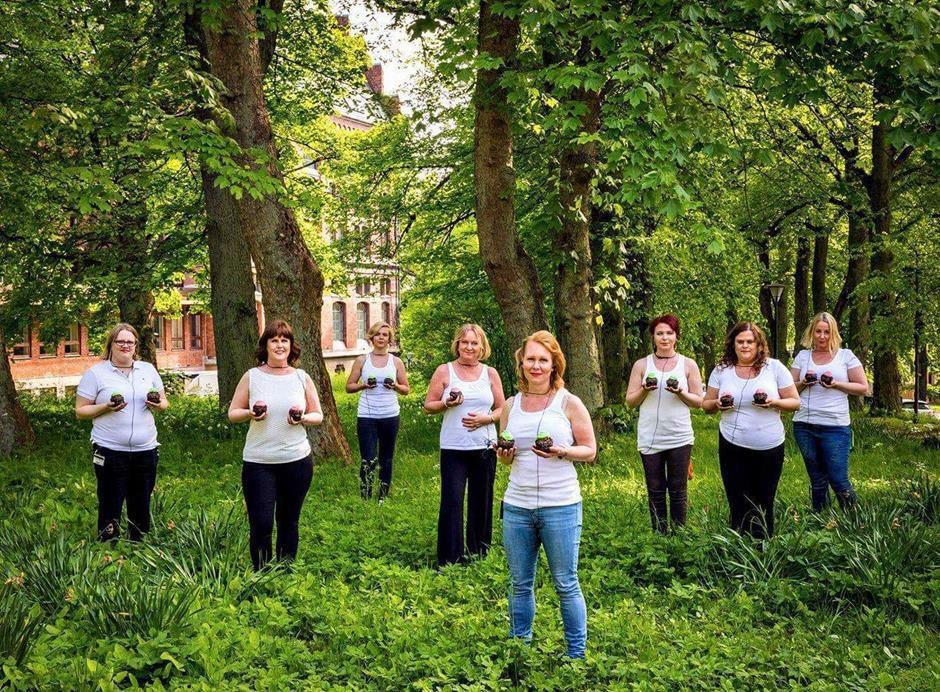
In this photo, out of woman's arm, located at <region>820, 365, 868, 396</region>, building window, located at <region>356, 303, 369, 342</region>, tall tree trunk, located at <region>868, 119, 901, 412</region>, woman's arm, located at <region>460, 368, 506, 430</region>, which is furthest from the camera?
building window, located at <region>356, 303, 369, 342</region>

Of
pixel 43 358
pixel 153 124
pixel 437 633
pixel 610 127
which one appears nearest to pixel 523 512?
pixel 437 633

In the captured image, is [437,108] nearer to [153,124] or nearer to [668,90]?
[153,124]

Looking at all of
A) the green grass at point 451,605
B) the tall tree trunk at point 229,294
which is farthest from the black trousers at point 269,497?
the tall tree trunk at point 229,294

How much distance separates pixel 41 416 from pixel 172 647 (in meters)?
14.6

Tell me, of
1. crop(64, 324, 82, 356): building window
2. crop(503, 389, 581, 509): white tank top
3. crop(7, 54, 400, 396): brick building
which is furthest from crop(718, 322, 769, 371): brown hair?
crop(64, 324, 82, 356): building window

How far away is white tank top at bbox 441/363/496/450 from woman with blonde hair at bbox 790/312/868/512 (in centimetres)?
282

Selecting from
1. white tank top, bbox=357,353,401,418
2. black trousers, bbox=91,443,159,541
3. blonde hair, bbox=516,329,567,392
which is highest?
blonde hair, bbox=516,329,567,392

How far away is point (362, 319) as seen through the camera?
60188 mm

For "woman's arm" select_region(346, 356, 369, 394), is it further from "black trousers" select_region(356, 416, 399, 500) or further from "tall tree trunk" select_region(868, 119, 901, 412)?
"tall tree trunk" select_region(868, 119, 901, 412)

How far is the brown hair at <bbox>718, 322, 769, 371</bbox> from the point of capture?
722 cm

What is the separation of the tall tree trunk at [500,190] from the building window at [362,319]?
4850 cm

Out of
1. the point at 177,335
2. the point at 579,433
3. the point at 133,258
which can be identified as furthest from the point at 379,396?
the point at 177,335

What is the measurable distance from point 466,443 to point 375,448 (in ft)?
9.91

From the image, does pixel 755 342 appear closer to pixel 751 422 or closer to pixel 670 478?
pixel 751 422
